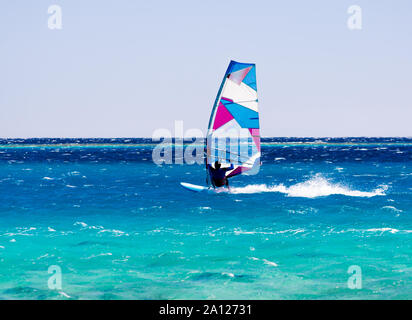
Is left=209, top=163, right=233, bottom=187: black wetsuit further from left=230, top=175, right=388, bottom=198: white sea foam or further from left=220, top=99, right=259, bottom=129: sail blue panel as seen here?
left=230, top=175, right=388, bottom=198: white sea foam

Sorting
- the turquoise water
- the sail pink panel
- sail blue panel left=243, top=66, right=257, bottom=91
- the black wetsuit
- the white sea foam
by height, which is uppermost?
sail blue panel left=243, top=66, right=257, bottom=91

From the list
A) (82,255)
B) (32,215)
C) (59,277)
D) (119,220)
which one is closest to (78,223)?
(119,220)

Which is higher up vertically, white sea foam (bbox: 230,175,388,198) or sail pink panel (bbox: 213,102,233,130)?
sail pink panel (bbox: 213,102,233,130)

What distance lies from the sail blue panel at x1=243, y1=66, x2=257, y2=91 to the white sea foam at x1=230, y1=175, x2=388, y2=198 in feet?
A: 42.8

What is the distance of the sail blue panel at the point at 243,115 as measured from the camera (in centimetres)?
3281

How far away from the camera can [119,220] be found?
97.6 feet

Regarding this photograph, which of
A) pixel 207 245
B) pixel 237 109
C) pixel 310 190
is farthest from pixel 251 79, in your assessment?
pixel 310 190

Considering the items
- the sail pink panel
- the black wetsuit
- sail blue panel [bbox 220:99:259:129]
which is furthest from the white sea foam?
the sail pink panel

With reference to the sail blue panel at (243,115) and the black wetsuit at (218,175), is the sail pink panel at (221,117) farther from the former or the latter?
the black wetsuit at (218,175)

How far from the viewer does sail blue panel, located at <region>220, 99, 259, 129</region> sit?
32.8m

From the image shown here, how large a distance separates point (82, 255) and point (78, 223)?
7.90 metres

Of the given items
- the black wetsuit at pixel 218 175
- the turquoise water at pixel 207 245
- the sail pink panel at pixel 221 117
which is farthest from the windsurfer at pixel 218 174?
the sail pink panel at pixel 221 117

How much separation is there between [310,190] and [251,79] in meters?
17.0
